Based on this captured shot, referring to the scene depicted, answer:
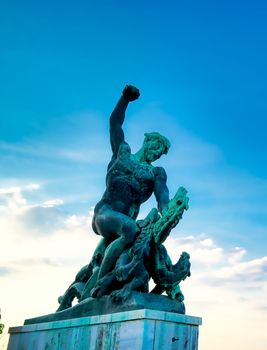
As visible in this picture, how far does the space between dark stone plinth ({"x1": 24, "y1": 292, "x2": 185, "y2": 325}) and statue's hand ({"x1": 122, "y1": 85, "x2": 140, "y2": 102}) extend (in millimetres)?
3502

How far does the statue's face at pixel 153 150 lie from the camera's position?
8.30 meters

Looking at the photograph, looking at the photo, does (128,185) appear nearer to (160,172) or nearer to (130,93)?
(160,172)

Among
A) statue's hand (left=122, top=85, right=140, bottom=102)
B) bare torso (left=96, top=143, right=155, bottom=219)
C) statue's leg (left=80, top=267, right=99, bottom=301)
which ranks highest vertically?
statue's hand (left=122, top=85, right=140, bottom=102)

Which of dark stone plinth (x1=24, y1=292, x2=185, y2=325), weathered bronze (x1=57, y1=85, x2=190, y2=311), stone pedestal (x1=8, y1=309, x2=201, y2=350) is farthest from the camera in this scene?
weathered bronze (x1=57, y1=85, x2=190, y2=311)

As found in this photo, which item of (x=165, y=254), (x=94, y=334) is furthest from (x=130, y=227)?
(x=94, y=334)

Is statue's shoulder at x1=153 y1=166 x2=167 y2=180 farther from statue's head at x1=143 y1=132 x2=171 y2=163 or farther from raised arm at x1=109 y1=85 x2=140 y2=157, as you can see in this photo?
raised arm at x1=109 y1=85 x2=140 y2=157

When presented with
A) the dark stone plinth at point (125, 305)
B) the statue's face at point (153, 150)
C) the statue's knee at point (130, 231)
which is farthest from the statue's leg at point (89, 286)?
the statue's face at point (153, 150)

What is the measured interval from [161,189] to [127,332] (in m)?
2.66

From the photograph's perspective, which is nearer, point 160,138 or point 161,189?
point 161,189

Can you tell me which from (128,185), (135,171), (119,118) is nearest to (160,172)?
(135,171)

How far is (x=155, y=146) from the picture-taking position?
27.2ft

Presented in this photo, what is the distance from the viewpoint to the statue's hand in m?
8.23

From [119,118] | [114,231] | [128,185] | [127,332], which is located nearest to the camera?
[127,332]

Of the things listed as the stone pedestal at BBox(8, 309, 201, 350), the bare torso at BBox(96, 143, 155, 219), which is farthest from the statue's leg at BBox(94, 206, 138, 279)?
the stone pedestal at BBox(8, 309, 201, 350)
